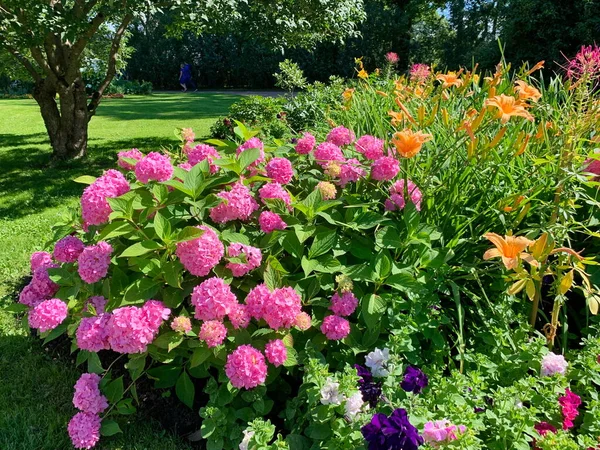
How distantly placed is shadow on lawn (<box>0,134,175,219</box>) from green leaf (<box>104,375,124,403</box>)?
3703 millimetres

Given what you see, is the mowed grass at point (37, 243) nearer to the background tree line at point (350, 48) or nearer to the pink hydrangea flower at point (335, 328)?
the pink hydrangea flower at point (335, 328)

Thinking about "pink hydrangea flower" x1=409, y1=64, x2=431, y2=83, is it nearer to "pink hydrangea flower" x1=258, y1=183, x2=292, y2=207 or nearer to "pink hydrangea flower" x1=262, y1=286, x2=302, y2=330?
"pink hydrangea flower" x1=258, y1=183, x2=292, y2=207

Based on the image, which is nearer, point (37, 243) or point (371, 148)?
point (371, 148)

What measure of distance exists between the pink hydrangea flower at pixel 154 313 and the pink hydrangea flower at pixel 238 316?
0.76ft

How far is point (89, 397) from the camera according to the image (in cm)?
181

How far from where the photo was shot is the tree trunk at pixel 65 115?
6461 millimetres

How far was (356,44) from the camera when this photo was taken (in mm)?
21703

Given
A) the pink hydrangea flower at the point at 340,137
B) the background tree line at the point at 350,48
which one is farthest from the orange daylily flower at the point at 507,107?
the background tree line at the point at 350,48

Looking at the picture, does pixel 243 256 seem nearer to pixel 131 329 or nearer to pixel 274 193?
pixel 274 193

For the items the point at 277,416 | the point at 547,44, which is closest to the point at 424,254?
the point at 277,416

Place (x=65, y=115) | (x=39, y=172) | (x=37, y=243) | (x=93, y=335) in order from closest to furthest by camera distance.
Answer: (x=93, y=335) < (x=37, y=243) < (x=39, y=172) < (x=65, y=115)

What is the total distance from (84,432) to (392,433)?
1181 millimetres

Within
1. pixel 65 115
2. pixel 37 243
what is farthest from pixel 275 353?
pixel 65 115

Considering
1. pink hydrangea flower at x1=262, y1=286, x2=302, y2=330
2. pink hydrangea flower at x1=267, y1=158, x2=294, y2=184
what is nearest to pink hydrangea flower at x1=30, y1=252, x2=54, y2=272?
pink hydrangea flower at x1=267, y1=158, x2=294, y2=184
